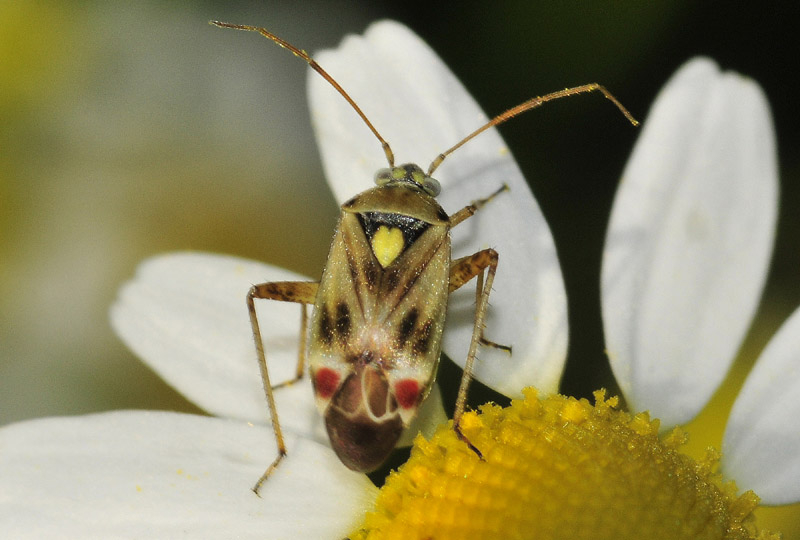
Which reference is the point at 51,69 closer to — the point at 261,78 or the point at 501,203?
the point at 261,78

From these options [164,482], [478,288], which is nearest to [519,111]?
[478,288]

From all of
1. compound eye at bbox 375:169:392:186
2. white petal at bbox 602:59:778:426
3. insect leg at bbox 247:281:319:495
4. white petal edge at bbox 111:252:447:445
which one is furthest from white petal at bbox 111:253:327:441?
white petal at bbox 602:59:778:426

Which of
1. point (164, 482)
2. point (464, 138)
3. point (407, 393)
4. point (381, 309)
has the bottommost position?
point (164, 482)

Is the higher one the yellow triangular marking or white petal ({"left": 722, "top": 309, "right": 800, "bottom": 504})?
the yellow triangular marking

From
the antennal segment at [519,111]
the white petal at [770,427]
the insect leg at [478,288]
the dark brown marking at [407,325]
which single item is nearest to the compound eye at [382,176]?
the antennal segment at [519,111]

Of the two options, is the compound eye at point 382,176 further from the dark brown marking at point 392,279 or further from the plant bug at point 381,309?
the dark brown marking at point 392,279

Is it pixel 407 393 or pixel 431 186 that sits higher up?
pixel 431 186

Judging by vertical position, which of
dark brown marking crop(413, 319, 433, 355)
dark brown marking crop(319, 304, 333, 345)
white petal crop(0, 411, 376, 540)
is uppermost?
dark brown marking crop(413, 319, 433, 355)

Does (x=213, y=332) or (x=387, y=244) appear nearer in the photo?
(x=387, y=244)

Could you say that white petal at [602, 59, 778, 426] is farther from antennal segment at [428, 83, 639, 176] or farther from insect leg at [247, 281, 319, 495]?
insect leg at [247, 281, 319, 495]

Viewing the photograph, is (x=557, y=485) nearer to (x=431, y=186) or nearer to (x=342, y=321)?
(x=342, y=321)
